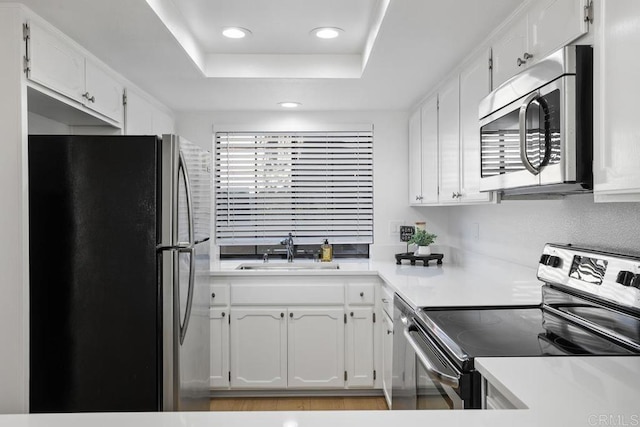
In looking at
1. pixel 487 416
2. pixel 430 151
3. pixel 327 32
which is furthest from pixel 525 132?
pixel 430 151

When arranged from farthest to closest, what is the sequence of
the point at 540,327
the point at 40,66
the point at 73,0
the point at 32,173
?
1. the point at 32,173
2. the point at 40,66
3. the point at 73,0
4. the point at 540,327

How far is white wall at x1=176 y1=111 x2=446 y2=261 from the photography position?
3.88 m

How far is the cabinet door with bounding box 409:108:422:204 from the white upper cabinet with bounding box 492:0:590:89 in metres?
1.37

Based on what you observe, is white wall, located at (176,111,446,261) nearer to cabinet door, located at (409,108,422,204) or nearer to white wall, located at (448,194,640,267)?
cabinet door, located at (409,108,422,204)

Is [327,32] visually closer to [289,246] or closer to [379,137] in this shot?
[379,137]

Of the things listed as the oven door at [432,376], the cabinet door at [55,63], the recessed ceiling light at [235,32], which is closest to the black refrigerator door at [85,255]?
the cabinet door at [55,63]

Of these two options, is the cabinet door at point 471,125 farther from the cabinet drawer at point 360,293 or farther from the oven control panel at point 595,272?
the cabinet drawer at point 360,293

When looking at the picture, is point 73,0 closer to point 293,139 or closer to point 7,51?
point 7,51

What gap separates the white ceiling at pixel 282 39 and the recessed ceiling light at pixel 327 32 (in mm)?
45

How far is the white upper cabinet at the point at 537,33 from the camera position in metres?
1.44

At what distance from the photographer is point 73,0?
1.79 metres

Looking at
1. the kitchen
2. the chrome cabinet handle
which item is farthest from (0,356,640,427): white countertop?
the chrome cabinet handle

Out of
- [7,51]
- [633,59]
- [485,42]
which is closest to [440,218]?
[485,42]

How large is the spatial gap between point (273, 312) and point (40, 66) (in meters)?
1.99
